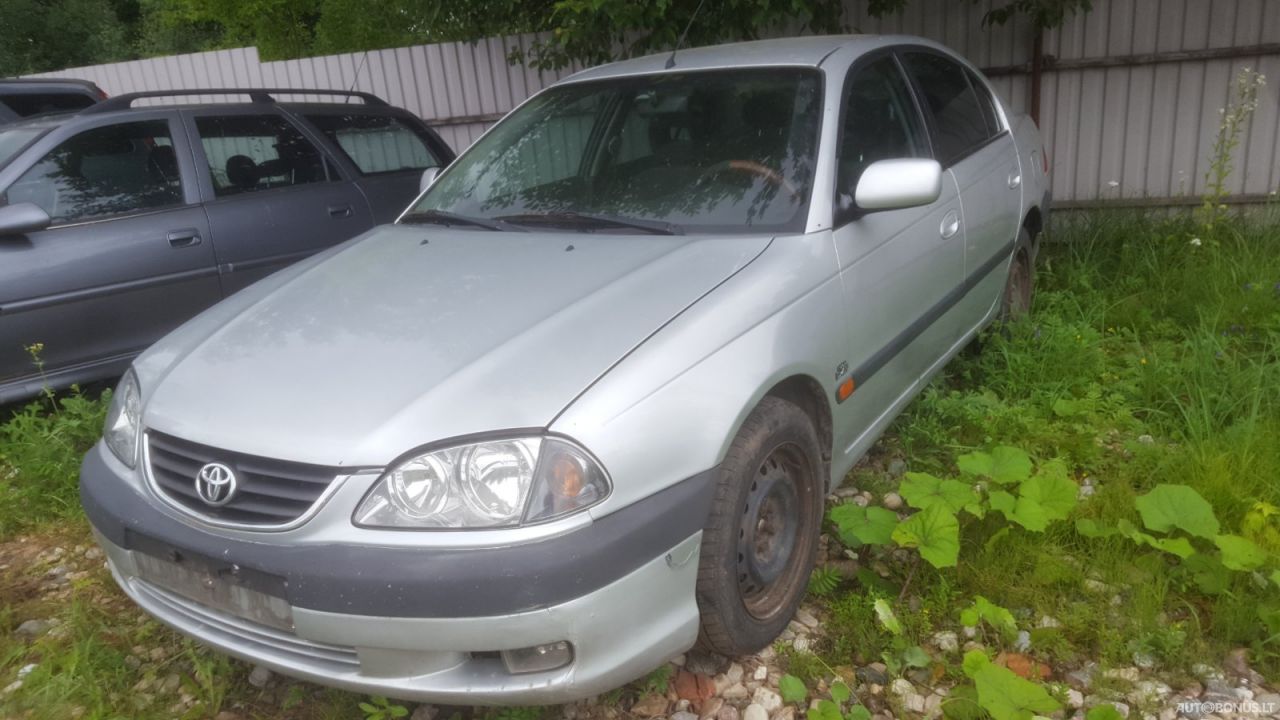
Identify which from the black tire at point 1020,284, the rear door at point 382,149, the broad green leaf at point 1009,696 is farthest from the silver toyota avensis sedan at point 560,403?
the rear door at point 382,149

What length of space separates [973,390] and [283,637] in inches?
118

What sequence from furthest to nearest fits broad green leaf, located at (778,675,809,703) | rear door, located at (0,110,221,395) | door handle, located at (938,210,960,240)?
rear door, located at (0,110,221,395) < door handle, located at (938,210,960,240) < broad green leaf, located at (778,675,809,703)

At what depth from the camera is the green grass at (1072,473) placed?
2361mm

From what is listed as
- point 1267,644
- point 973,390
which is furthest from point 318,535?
point 973,390

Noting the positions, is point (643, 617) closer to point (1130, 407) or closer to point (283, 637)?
point (283, 637)

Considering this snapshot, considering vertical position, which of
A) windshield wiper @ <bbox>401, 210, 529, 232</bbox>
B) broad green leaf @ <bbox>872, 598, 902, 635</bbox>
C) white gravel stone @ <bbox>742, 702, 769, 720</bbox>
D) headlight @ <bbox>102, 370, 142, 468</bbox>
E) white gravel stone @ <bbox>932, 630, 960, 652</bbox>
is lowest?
white gravel stone @ <bbox>742, 702, 769, 720</bbox>

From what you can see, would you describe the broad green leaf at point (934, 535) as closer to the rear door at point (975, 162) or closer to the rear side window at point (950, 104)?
the rear door at point (975, 162)

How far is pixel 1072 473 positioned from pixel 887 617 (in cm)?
118

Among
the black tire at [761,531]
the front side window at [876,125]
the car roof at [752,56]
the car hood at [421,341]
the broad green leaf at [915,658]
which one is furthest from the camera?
the car roof at [752,56]

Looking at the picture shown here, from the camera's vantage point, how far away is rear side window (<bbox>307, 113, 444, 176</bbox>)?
17.1ft

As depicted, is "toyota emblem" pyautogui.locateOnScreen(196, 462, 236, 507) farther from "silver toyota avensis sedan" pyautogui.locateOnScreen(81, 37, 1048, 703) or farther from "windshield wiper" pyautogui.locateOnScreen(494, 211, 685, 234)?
"windshield wiper" pyautogui.locateOnScreen(494, 211, 685, 234)

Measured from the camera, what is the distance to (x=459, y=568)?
5.66 ft

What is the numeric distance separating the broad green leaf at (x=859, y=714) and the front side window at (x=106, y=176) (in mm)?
3883

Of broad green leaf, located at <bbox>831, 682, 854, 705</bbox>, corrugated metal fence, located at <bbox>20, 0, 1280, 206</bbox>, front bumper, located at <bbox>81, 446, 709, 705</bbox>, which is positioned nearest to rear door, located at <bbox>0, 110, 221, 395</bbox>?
front bumper, located at <bbox>81, 446, 709, 705</bbox>
